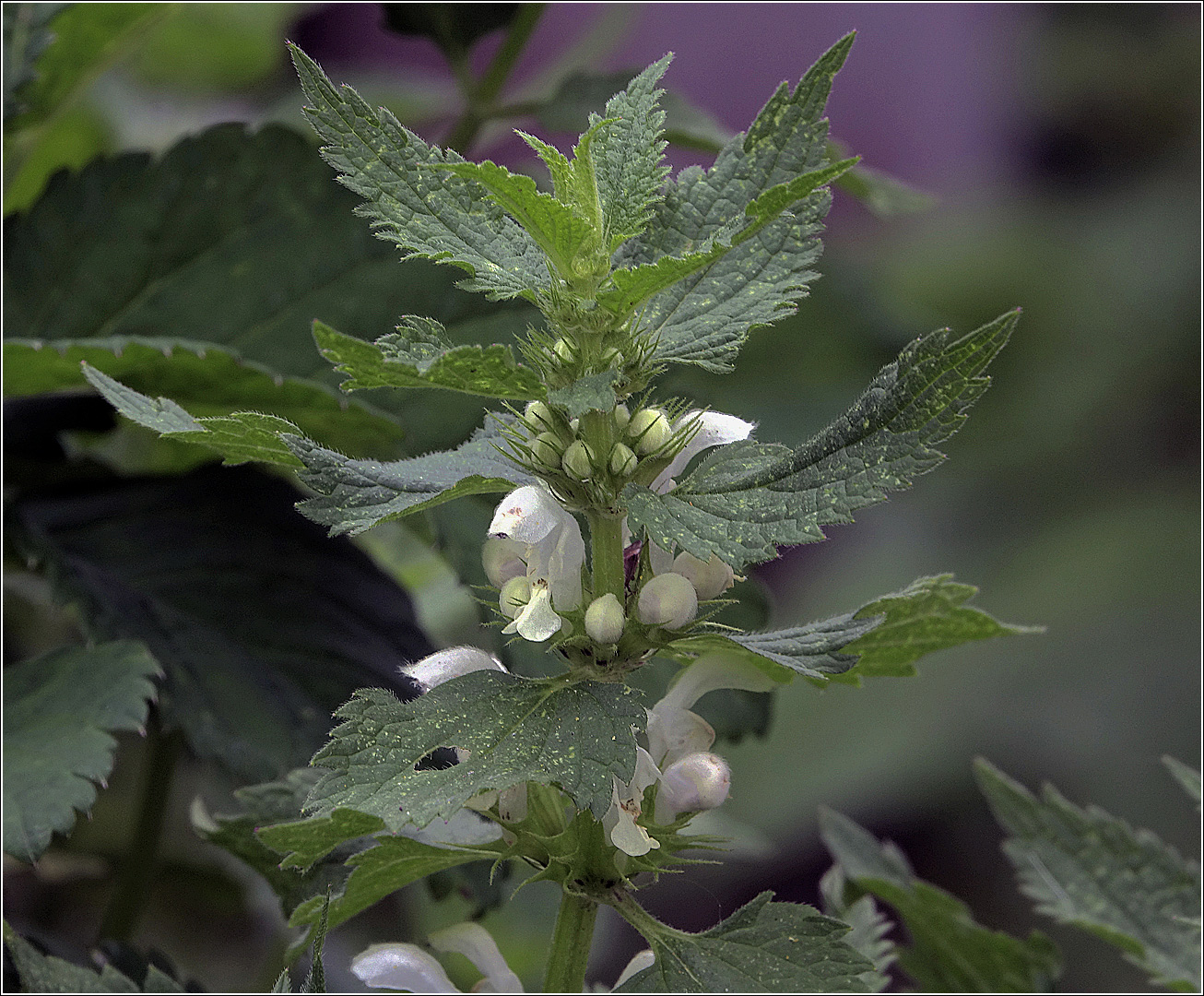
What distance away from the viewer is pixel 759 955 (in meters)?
0.36

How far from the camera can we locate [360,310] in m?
0.65

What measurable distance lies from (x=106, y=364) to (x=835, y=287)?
919 mm

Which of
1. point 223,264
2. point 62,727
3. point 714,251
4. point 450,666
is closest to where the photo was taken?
point 714,251

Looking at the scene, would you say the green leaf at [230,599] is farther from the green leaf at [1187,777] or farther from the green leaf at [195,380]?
the green leaf at [1187,777]

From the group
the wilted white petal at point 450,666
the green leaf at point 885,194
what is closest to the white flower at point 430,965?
the wilted white petal at point 450,666

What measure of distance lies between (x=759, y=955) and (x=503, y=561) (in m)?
0.14

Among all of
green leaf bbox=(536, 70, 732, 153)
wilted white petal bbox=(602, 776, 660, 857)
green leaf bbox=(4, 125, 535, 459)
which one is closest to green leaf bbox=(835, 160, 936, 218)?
green leaf bbox=(536, 70, 732, 153)

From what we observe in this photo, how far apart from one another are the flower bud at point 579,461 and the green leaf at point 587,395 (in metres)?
0.03

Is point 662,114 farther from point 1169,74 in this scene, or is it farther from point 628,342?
point 1169,74

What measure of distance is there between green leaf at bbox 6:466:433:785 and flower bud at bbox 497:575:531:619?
0.80 feet

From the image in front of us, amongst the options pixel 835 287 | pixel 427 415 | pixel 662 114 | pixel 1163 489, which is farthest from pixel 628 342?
pixel 1163 489

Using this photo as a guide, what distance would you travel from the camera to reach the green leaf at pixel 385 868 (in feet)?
1.24

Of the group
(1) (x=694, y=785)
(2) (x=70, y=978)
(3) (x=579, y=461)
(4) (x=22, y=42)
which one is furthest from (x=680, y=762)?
(4) (x=22, y=42)

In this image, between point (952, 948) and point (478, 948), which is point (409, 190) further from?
point (952, 948)
